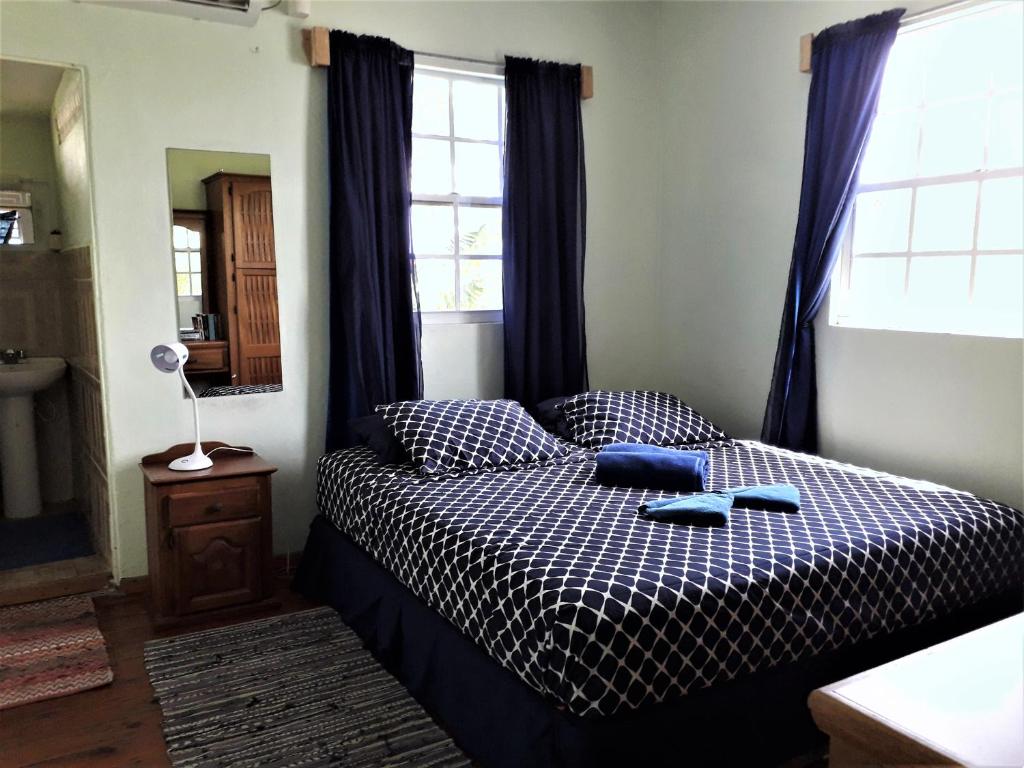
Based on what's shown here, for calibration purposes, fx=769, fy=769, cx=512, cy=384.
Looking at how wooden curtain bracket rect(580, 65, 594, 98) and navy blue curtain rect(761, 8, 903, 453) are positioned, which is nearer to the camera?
navy blue curtain rect(761, 8, 903, 453)

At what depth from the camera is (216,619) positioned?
9.68 ft

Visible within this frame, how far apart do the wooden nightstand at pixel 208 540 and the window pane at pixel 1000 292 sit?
279 centimetres

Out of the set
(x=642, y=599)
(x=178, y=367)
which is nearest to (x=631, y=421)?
(x=642, y=599)

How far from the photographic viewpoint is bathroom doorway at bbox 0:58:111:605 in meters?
3.45

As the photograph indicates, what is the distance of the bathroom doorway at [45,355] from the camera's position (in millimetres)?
3453

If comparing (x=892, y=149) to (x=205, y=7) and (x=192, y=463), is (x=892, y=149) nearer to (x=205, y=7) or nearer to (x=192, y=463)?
(x=205, y=7)

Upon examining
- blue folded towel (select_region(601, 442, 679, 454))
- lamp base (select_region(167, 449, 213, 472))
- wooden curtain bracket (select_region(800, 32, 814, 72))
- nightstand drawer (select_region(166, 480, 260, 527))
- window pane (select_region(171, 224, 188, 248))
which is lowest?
nightstand drawer (select_region(166, 480, 260, 527))

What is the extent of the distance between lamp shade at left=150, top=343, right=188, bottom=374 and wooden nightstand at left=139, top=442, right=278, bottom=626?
1.30 ft

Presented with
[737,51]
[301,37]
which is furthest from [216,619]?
[737,51]

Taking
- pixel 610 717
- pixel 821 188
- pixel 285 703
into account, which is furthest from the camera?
pixel 821 188

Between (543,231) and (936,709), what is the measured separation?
3424 millimetres

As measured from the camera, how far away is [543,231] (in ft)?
12.6

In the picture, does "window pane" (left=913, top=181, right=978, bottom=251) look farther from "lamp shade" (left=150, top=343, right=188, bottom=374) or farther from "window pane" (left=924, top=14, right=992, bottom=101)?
"lamp shade" (left=150, top=343, right=188, bottom=374)

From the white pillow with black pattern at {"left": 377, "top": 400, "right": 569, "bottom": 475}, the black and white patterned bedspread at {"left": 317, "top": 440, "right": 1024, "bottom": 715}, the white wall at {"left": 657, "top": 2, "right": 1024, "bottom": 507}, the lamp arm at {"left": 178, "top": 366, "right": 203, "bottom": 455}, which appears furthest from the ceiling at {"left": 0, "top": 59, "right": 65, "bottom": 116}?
the white wall at {"left": 657, "top": 2, "right": 1024, "bottom": 507}
